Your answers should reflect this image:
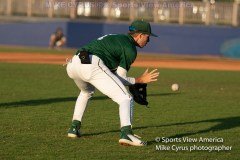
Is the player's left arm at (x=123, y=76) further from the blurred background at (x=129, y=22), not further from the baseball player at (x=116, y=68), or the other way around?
the blurred background at (x=129, y=22)

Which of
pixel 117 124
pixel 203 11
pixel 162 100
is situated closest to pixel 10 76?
pixel 162 100

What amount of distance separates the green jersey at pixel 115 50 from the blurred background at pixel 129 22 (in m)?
30.4

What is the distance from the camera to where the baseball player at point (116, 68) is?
391 inches

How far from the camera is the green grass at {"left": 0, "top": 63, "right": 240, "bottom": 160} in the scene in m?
9.49

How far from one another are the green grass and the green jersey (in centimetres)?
118

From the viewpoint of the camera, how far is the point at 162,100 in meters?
16.9

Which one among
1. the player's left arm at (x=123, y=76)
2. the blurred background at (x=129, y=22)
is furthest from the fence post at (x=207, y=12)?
the player's left arm at (x=123, y=76)

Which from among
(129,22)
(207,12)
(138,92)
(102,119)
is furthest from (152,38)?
(138,92)

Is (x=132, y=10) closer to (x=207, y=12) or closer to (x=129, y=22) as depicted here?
(x=129, y=22)

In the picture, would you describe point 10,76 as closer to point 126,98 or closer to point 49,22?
point 126,98

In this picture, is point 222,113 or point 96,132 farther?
point 222,113

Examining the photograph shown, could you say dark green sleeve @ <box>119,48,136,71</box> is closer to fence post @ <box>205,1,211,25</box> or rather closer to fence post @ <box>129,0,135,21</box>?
fence post @ <box>205,1,211,25</box>

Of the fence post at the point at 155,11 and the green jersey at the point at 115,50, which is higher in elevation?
the green jersey at the point at 115,50

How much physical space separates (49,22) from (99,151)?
1374 inches
